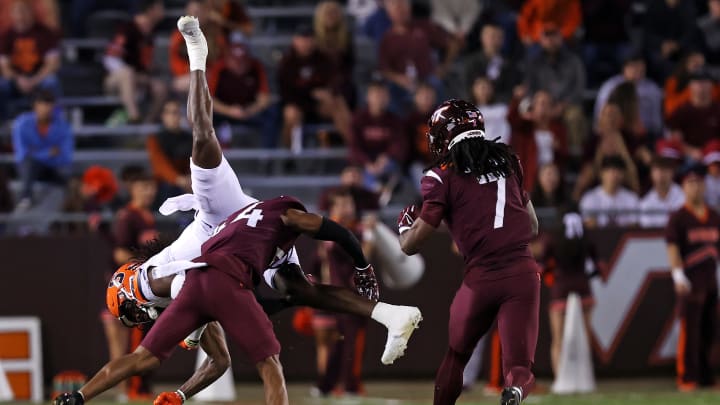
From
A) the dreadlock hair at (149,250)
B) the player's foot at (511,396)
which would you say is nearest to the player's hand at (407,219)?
the player's foot at (511,396)

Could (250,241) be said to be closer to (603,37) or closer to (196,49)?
(196,49)

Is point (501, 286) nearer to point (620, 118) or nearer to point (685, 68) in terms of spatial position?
point (620, 118)

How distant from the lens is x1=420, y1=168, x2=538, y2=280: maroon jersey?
321 inches

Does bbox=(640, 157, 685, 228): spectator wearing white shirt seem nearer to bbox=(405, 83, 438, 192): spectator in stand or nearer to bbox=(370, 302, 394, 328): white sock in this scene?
bbox=(405, 83, 438, 192): spectator in stand

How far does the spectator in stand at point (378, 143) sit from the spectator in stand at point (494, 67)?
1038mm

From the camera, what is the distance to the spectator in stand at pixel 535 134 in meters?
14.3

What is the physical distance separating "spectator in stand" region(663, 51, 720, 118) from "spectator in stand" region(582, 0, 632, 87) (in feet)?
3.02

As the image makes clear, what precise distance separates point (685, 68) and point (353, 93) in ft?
11.7

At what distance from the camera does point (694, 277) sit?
13492 mm

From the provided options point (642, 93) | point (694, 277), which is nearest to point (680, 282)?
point (694, 277)

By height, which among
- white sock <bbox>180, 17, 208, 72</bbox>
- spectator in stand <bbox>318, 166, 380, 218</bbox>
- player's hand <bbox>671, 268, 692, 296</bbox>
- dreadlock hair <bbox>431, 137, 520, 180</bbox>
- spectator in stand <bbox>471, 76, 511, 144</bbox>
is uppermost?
white sock <bbox>180, 17, 208, 72</bbox>

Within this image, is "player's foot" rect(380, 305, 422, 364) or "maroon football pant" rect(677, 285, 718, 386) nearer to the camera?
"player's foot" rect(380, 305, 422, 364)

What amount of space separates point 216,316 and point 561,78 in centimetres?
813

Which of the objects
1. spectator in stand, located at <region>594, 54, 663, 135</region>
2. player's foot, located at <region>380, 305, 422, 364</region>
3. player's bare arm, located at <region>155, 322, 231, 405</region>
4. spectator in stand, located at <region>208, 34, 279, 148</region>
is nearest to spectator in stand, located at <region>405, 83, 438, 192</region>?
spectator in stand, located at <region>208, 34, 279, 148</region>
